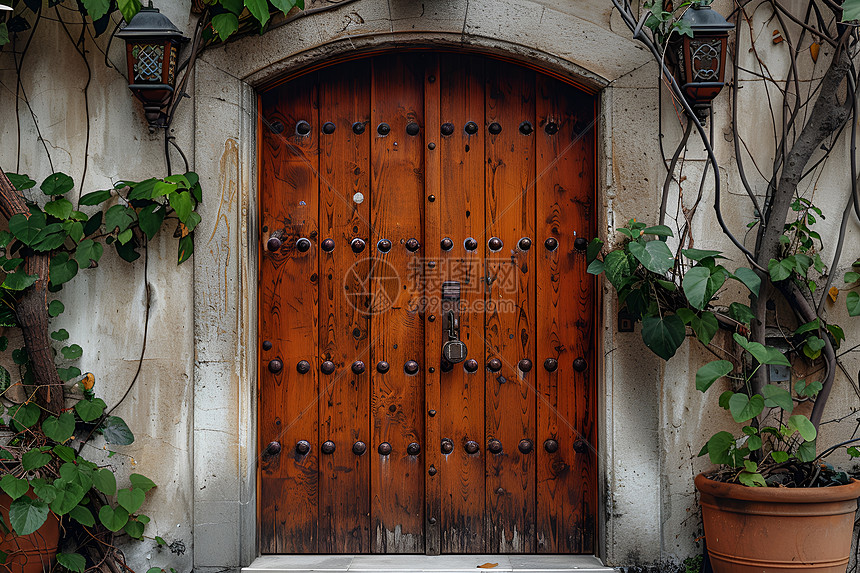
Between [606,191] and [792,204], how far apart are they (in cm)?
75

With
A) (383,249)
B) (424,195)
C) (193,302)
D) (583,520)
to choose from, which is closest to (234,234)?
(193,302)

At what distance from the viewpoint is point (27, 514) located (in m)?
2.07

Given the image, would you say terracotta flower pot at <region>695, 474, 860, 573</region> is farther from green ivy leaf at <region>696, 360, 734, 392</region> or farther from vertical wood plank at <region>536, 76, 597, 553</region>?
vertical wood plank at <region>536, 76, 597, 553</region>

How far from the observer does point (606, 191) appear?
247 cm

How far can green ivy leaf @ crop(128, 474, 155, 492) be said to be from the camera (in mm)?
2350

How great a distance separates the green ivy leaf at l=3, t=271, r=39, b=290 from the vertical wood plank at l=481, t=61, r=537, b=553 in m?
1.86

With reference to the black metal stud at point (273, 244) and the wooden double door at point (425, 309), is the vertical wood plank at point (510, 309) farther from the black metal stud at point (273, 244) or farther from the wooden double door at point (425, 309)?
the black metal stud at point (273, 244)

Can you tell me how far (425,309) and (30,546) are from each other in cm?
178

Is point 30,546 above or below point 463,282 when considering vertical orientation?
below

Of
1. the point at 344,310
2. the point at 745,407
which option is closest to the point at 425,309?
the point at 344,310

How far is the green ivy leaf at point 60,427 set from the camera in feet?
7.50

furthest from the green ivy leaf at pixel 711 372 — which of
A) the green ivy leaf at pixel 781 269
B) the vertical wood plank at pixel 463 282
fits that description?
the vertical wood plank at pixel 463 282

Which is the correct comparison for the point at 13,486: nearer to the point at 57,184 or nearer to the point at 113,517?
the point at 113,517

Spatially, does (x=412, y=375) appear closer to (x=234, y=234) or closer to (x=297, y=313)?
(x=297, y=313)
